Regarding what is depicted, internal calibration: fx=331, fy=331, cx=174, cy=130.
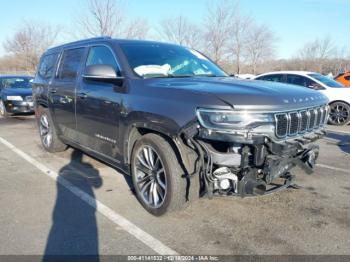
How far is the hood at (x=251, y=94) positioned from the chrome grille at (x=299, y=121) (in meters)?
0.07

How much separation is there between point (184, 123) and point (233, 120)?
467 millimetres

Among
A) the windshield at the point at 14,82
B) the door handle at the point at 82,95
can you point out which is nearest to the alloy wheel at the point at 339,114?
the door handle at the point at 82,95

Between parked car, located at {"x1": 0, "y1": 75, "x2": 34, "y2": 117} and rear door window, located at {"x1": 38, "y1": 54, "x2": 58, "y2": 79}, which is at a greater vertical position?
rear door window, located at {"x1": 38, "y1": 54, "x2": 58, "y2": 79}

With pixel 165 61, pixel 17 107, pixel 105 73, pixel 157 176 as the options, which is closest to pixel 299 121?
pixel 157 176

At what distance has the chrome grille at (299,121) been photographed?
123 inches

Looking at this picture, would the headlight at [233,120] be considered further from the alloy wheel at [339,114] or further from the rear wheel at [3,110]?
the rear wheel at [3,110]

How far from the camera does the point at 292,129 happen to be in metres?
3.30

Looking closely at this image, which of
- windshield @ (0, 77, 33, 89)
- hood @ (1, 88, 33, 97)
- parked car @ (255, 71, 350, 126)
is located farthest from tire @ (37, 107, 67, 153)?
parked car @ (255, 71, 350, 126)

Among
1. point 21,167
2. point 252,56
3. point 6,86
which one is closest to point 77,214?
point 21,167

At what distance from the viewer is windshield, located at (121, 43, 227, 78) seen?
4043mm

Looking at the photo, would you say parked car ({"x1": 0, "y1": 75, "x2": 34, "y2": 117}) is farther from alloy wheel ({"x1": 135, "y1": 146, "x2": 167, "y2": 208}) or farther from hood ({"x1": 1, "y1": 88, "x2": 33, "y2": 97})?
alloy wheel ({"x1": 135, "y1": 146, "x2": 167, "y2": 208})

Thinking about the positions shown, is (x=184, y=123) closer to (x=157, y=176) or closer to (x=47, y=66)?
(x=157, y=176)

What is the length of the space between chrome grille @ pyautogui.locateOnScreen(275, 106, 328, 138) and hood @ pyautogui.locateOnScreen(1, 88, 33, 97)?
1067 cm

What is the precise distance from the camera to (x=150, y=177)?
149 inches
